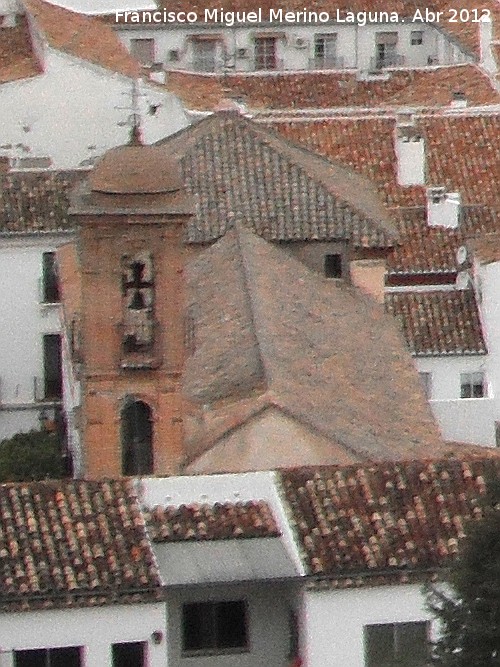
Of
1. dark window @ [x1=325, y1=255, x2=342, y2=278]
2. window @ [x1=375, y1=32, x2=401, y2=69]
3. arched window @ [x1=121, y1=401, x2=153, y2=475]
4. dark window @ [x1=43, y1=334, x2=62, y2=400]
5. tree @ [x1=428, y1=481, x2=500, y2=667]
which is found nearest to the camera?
tree @ [x1=428, y1=481, x2=500, y2=667]

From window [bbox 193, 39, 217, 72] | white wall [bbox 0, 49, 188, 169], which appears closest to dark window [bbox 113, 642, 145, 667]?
white wall [bbox 0, 49, 188, 169]

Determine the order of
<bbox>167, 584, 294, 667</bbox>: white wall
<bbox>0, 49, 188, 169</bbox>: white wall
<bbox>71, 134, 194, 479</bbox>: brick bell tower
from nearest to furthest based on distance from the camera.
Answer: <bbox>167, 584, 294, 667</bbox>: white wall
<bbox>71, 134, 194, 479</bbox>: brick bell tower
<bbox>0, 49, 188, 169</bbox>: white wall

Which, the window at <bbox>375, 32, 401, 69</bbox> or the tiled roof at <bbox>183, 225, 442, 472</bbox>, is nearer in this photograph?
the tiled roof at <bbox>183, 225, 442, 472</bbox>

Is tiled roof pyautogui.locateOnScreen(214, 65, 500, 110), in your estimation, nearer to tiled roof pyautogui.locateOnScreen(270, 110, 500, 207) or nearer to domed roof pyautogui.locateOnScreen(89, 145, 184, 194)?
tiled roof pyautogui.locateOnScreen(270, 110, 500, 207)

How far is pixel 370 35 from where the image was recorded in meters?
96.9

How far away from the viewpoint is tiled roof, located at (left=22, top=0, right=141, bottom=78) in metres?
71.4

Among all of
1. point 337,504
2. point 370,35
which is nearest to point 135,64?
point 370,35

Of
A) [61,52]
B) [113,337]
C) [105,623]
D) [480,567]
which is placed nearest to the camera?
[480,567]

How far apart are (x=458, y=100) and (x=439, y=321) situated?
20039 mm

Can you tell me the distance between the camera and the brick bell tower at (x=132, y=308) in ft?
154

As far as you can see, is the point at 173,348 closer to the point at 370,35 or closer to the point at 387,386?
the point at 387,386

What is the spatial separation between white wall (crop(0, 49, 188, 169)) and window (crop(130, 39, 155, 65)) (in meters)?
22.8

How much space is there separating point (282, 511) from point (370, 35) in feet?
187

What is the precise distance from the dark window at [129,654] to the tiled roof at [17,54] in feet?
105
